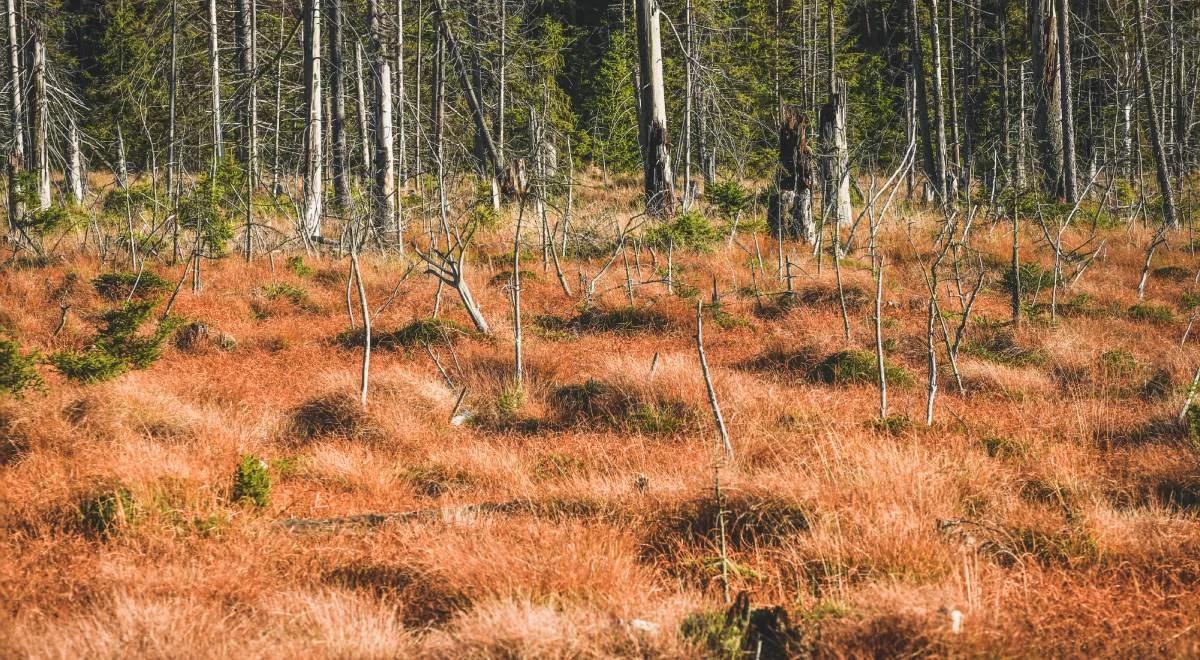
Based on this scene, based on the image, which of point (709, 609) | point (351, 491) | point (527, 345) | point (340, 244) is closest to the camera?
point (709, 609)

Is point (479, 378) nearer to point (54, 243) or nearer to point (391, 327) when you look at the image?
point (391, 327)

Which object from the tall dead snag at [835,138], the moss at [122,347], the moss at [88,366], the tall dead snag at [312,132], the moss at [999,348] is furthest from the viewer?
the tall dead snag at [835,138]

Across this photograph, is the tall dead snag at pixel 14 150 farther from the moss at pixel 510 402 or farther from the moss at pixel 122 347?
the moss at pixel 510 402

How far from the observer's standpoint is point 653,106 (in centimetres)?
1314

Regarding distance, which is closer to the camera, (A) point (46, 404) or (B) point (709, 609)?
(B) point (709, 609)

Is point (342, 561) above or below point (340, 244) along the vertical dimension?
below

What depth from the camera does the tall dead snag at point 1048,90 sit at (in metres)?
14.8

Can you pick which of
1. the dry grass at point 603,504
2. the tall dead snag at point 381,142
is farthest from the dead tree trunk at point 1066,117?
the tall dead snag at point 381,142

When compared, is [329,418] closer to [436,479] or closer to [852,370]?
[436,479]

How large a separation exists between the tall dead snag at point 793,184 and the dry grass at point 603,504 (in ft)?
15.8

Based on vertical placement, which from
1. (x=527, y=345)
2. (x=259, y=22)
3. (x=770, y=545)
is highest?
(x=259, y=22)

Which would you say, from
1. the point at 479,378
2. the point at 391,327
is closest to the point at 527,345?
the point at 479,378

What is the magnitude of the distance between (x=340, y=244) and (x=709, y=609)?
34.1 feet

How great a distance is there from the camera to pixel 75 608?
2898mm
